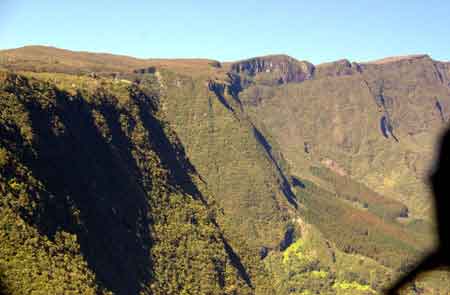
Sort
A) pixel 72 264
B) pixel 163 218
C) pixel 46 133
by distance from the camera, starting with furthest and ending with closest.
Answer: pixel 163 218 → pixel 46 133 → pixel 72 264

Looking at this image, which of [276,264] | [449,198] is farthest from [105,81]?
[449,198]

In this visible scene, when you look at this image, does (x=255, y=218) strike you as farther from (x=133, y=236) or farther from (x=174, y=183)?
(x=133, y=236)

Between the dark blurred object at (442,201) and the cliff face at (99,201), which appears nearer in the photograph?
the dark blurred object at (442,201)

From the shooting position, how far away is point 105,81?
303 feet

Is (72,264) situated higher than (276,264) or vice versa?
(72,264)

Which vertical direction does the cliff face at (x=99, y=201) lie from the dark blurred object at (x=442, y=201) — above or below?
below

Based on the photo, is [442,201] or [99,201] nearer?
[442,201]

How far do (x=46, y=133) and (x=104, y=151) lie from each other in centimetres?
1489

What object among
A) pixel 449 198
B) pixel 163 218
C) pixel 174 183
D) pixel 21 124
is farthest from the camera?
pixel 174 183

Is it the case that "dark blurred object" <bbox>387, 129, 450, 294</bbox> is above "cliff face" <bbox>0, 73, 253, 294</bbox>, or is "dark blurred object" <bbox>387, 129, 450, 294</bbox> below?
above

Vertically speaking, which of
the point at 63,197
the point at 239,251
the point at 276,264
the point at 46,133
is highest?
the point at 46,133

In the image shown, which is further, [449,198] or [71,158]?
[71,158]

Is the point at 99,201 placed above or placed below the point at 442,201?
below

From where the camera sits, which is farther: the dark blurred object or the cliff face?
the cliff face
